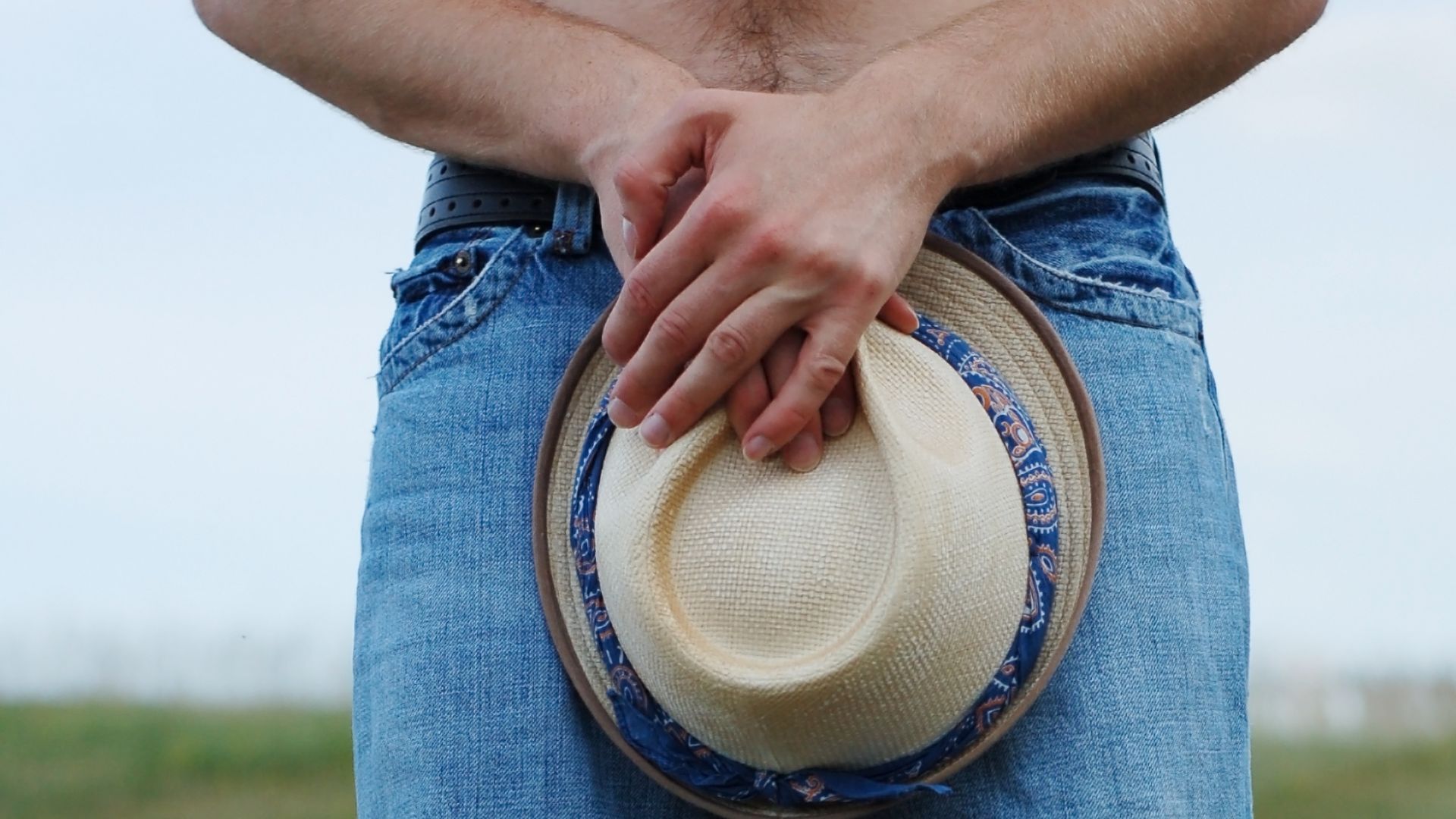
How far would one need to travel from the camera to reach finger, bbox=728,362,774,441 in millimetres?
1242

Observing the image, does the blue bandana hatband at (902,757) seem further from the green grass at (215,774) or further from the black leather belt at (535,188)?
the green grass at (215,774)

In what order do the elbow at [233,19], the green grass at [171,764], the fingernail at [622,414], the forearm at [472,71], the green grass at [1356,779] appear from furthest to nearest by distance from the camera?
the green grass at [1356,779]
the green grass at [171,764]
the elbow at [233,19]
the forearm at [472,71]
the fingernail at [622,414]

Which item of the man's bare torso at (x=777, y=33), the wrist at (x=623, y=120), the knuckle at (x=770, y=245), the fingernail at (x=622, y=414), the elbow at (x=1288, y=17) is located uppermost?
the man's bare torso at (x=777, y=33)

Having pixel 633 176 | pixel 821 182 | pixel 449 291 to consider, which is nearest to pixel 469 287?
pixel 449 291

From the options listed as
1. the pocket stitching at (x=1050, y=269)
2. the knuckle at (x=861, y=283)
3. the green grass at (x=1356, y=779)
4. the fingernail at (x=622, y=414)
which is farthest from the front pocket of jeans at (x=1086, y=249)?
the green grass at (x=1356, y=779)

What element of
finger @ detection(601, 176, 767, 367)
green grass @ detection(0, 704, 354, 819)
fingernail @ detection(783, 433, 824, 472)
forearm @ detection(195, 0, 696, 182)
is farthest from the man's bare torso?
green grass @ detection(0, 704, 354, 819)

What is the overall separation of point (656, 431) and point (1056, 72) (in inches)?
18.5

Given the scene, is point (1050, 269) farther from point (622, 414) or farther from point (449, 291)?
point (449, 291)

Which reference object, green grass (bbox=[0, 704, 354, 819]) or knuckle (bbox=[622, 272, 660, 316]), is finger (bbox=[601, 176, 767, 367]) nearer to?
knuckle (bbox=[622, 272, 660, 316])

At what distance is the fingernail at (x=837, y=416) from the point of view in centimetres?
126

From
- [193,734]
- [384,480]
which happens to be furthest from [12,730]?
[384,480]

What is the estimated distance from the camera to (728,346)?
1.21m

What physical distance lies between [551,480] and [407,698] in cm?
23

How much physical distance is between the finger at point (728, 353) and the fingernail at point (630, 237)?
0.10 meters
